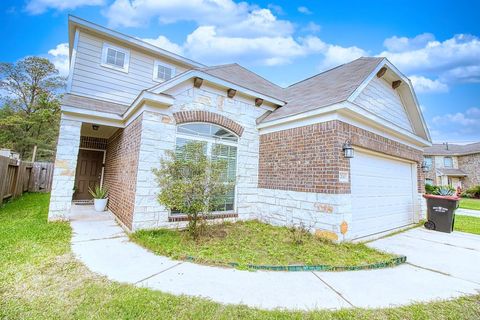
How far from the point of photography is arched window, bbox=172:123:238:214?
18.8 ft

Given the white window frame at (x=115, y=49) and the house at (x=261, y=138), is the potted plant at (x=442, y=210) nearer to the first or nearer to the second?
the house at (x=261, y=138)

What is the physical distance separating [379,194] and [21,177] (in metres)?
15.5

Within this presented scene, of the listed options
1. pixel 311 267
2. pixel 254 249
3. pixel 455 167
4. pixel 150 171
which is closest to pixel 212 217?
pixel 254 249

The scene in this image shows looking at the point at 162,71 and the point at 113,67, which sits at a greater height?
the point at 162,71

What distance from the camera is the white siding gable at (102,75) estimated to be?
7617 millimetres

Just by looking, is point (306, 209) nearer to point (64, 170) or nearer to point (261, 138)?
point (261, 138)

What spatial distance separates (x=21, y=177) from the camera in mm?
10156

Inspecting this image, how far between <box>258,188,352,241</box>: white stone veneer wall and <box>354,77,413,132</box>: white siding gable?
9.66ft

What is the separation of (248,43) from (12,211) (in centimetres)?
1553

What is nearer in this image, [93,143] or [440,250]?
[440,250]

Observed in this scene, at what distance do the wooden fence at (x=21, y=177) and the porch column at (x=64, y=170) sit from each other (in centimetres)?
314

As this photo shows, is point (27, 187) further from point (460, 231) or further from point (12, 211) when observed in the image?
point (460, 231)

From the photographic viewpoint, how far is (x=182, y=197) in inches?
173

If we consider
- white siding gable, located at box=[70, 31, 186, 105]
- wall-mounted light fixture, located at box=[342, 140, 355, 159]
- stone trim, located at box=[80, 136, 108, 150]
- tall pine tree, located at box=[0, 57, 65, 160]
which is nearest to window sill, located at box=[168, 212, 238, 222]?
wall-mounted light fixture, located at box=[342, 140, 355, 159]
